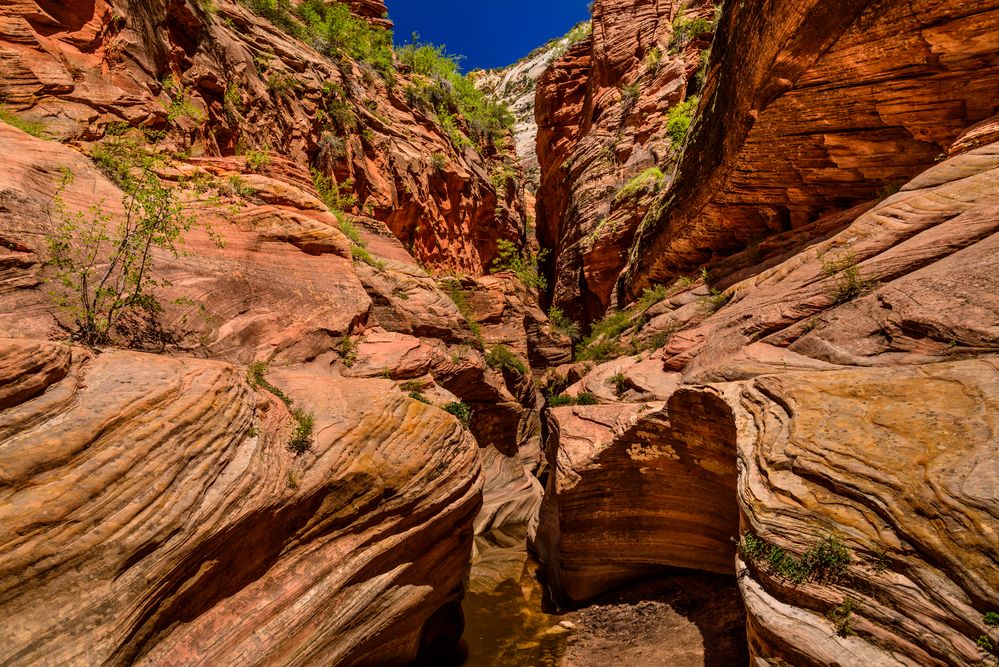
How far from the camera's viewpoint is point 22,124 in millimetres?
6984

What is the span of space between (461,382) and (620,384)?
16.3 feet

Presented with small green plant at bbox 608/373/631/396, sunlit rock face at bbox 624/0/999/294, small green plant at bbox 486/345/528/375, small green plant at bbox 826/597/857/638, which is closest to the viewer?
small green plant at bbox 826/597/857/638

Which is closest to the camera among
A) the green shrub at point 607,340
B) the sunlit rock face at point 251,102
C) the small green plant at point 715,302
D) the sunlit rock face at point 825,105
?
the sunlit rock face at point 825,105

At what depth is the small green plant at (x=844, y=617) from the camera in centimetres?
350

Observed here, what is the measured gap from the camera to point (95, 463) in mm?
3945

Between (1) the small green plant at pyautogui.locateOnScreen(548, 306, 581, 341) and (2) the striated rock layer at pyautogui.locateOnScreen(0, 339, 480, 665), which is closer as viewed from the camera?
(2) the striated rock layer at pyautogui.locateOnScreen(0, 339, 480, 665)

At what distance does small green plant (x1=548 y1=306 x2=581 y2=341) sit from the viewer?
23433 mm

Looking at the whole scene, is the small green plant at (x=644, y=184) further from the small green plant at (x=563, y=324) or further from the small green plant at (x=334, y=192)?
the small green plant at (x=334, y=192)

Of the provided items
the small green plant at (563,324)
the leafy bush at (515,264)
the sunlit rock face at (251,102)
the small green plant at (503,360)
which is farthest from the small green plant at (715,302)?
the leafy bush at (515,264)

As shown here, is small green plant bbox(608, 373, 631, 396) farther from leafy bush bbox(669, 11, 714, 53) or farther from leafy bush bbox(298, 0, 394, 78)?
leafy bush bbox(669, 11, 714, 53)

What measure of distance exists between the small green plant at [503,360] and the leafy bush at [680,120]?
1128 centimetres

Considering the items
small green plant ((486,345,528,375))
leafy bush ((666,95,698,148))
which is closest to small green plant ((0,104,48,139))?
small green plant ((486,345,528,375))

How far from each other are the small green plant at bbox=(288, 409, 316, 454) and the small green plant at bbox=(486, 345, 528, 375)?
34.3ft

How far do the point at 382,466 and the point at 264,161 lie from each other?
927 centimetres
